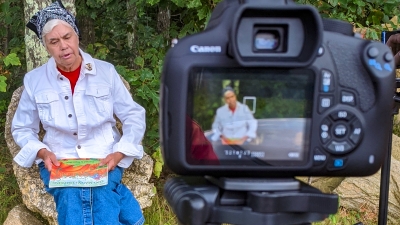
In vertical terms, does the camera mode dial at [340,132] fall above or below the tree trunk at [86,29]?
below

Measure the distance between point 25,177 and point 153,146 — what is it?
2.84ft

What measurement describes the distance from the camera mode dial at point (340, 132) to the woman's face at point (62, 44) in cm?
181

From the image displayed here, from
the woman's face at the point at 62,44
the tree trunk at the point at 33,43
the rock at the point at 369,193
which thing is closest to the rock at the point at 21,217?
the tree trunk at the point at 33,43

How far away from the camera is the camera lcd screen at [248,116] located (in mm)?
934

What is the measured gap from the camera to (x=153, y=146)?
3395mm

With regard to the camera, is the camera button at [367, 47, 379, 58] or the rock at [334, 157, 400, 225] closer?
the camera button at [367, 47, 379, 58]

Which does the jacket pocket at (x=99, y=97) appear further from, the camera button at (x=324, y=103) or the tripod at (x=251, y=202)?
the camera button at (x=324, y=103)

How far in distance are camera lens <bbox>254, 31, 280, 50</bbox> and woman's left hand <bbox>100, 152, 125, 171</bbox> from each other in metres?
1.77

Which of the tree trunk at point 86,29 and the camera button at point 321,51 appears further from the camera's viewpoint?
the tree trunk at point 86,29

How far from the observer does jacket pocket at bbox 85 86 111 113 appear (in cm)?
258

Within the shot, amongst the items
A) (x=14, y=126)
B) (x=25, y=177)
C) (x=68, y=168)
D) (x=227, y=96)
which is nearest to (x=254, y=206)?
(x=227, y=96)

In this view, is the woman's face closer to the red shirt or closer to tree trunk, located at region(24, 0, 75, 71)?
the red shirt

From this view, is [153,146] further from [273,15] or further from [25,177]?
[273,15]

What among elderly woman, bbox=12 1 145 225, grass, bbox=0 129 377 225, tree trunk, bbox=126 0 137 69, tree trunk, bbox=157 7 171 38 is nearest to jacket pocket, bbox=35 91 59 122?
elderly woman, bbox=12 1 145 225
